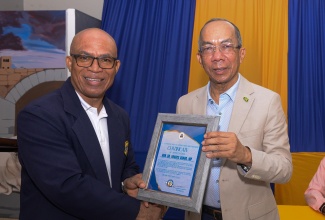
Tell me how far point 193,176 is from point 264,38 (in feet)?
8.94

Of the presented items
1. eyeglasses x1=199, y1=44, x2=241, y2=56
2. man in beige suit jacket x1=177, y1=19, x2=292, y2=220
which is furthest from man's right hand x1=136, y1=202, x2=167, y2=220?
eyeglasses x1=199, y1=44, x2=241, y2=56

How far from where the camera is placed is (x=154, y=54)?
14.1 feet

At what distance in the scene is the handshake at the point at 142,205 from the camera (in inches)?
72.4

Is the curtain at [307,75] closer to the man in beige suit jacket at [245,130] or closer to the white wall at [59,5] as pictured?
the man in beige suit jacket at [245,130]

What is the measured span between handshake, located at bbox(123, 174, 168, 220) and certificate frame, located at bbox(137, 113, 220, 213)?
0.17 feet

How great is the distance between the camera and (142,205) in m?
1.86

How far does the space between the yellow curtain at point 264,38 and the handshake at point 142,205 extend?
2392 millimetres

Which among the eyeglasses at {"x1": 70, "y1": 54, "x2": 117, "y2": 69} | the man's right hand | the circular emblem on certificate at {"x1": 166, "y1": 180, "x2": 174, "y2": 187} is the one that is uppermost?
the eyeglasses at {"x1": 70, "y1": 54, "x2": 117, "y2": 69}

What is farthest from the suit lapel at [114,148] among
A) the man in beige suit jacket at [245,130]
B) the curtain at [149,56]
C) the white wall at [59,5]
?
the white wall at [59,5]

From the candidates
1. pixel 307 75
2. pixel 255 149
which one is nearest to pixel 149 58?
pixel 307 75

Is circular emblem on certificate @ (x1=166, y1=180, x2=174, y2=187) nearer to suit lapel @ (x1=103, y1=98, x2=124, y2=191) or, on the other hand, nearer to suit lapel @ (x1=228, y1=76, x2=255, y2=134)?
suit lapel @ (x1=103, y1=98, x2=124, y2=191)

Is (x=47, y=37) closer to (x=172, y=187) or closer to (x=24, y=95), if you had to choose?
(x=24, y=95)

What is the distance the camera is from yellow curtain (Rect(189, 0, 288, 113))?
3.98 metres

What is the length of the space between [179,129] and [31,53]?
257 cm
